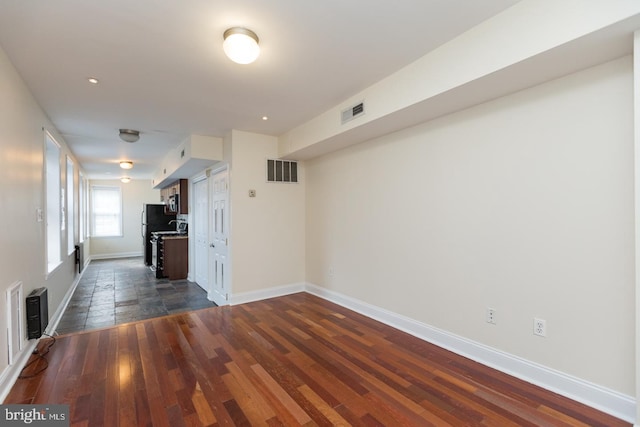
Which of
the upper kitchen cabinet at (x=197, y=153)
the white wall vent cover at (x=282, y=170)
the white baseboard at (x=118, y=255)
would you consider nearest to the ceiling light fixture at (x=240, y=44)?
the white wall vent cover at (x=282, y=170)

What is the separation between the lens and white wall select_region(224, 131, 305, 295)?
14.3 feet

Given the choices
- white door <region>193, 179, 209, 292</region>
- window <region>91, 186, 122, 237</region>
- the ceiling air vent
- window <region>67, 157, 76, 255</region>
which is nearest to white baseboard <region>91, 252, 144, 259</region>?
window <region>91, 186, 122, 237</region>

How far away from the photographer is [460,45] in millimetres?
2180

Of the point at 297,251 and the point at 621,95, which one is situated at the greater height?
the point at 621,95

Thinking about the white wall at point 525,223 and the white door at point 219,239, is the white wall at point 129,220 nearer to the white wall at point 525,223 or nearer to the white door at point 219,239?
the white door at point 219,239

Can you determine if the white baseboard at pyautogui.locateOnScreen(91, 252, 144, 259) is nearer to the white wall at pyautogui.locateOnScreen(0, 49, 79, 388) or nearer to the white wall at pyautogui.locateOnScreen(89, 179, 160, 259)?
the white wall at pyautogui.locateOnScreen(89, 179, 160, 259)

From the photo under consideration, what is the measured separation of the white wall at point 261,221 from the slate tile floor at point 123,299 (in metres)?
1.00

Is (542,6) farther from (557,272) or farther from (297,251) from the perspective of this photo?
(297,251)

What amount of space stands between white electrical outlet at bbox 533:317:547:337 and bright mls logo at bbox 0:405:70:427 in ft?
10.9

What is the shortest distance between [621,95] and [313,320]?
11.2 feet

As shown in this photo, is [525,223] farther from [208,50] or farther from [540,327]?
[208,50]

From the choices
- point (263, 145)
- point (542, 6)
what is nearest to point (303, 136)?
point (263, 145)

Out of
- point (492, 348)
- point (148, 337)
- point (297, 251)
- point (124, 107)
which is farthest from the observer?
point (297, 251)

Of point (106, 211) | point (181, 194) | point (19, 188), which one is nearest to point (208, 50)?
point (19, 188)
